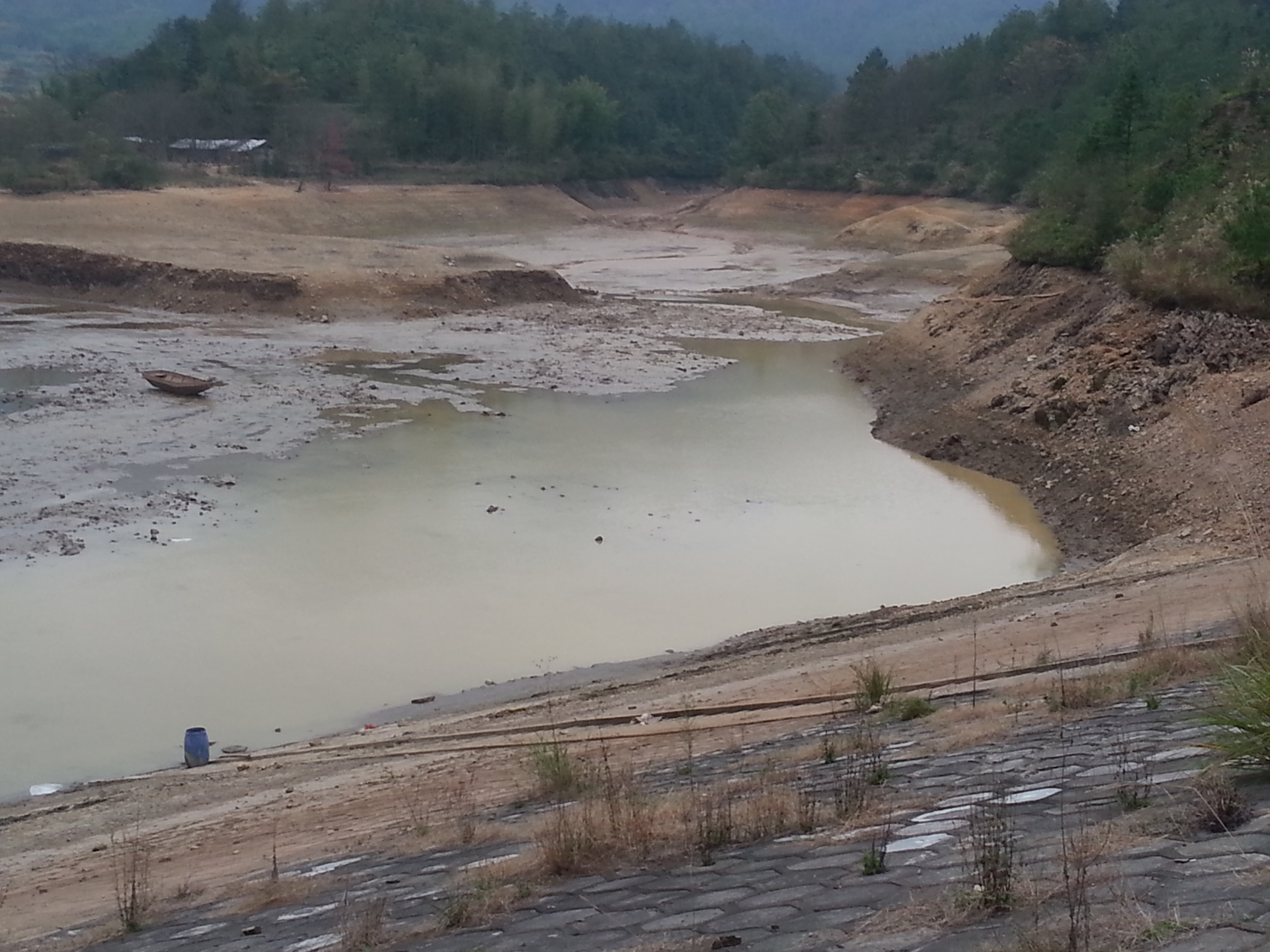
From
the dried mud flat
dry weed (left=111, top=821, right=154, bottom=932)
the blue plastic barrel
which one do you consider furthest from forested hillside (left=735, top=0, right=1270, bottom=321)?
dry weed (left=111, top=821, right=154, bottom=932)

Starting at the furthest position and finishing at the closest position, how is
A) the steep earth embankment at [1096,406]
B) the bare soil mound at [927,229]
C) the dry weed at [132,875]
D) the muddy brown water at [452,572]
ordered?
1. the bare soil mound at [927,229]
2. the steep earth embankment at [1096,406]
3. the muddy brown water at [452,572]
4. the dry weed at [132,875]

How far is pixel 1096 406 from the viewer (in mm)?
20969

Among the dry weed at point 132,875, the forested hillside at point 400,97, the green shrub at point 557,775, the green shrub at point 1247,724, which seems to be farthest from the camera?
the forested hillside at point 400,97

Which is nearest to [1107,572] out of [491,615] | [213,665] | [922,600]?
[922,600]

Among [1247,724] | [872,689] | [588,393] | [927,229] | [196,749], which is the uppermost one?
[927,229]

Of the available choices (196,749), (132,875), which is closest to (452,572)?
(196,749)

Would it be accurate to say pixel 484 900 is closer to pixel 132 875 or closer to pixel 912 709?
pixel 132 875

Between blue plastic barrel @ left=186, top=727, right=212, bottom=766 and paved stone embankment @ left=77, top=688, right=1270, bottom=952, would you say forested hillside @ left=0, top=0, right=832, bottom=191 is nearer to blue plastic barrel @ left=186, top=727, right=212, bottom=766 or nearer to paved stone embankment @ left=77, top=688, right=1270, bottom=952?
blue plastic barrel @ left=186, top=727, right=212, bottom=766

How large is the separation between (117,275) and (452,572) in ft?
89.8

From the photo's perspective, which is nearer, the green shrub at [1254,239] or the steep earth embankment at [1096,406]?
the steep earth embankment at [1096,406]

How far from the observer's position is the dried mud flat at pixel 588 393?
7930 mm

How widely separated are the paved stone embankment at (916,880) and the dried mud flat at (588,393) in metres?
0.62

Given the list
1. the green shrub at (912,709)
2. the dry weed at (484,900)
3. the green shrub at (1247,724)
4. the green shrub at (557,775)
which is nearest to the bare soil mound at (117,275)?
the green shrub at (912,709)

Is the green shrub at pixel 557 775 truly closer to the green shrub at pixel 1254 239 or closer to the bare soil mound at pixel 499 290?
the green shrub at pixel 1254 239
